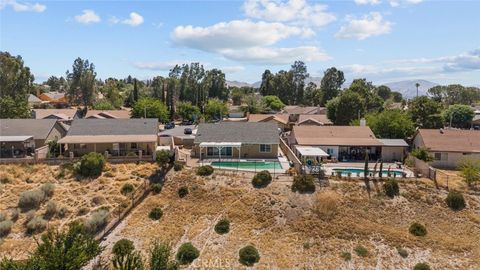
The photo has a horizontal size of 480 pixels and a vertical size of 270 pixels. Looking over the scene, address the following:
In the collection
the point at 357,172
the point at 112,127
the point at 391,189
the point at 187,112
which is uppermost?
the point at 187,112

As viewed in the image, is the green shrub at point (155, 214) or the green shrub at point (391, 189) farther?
the green shrub at point (391, 189)

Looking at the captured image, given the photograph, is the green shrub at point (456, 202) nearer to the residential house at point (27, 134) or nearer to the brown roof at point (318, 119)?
the brown roof at point (318, 119)

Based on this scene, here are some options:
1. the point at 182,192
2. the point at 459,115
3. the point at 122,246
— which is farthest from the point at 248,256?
the point at 459,115

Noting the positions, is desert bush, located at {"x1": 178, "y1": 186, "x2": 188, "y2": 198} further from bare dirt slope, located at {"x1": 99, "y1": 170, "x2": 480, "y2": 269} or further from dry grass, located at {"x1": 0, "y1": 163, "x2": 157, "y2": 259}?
dry grass, located at {"x1": 0, "y1": 163, "x2": 157, "y2": 259}

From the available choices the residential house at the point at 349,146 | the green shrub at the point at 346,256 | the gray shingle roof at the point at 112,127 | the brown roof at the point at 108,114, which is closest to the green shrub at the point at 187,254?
the green shrub at the point at 346,256

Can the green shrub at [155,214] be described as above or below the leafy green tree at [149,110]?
below

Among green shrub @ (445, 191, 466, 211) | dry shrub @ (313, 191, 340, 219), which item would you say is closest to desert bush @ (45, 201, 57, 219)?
dry shrub @ (313, 191, 340, 219)

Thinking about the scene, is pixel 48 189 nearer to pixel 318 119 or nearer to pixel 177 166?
pixel 177 166
